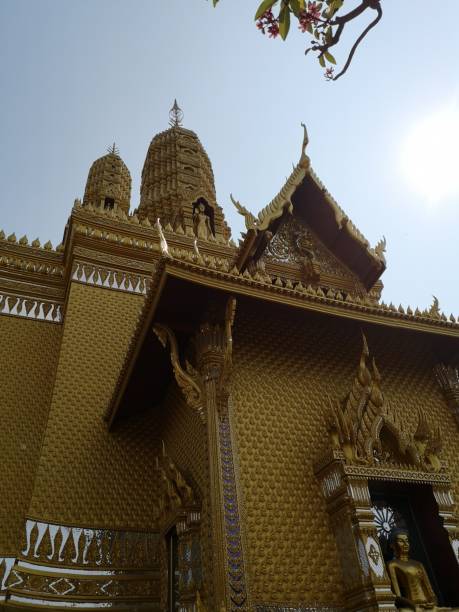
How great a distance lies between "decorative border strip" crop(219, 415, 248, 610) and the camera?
3.86 metres

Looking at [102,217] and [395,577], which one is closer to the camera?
[395,577]

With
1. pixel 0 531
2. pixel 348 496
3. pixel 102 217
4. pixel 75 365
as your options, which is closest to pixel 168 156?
pixel 102 217

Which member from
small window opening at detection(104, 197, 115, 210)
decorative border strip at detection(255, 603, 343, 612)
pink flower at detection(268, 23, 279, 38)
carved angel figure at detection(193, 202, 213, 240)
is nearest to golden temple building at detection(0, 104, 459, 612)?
decorative border strip at detection(255, 603, 343, 612)

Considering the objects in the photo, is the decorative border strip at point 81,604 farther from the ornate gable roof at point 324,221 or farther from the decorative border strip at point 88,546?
the ornate gable roof at point 324,221

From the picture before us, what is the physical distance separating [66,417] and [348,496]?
384 cm

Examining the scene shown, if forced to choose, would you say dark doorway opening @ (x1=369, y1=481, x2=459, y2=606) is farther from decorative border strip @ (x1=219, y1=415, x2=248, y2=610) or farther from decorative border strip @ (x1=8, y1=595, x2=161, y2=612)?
decorative border strip @ (x1=8, y1=595, x2=161, y2=612)

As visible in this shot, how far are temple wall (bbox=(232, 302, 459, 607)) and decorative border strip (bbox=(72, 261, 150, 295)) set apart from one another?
3.78 metres

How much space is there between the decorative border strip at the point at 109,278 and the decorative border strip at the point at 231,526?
15.3 ft

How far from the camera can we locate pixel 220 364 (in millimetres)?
5074

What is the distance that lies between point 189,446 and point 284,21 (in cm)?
406

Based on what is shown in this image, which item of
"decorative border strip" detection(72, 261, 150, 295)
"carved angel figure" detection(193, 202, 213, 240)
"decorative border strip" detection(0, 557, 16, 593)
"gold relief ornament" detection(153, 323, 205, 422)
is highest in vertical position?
"carved angel figure" detection(193, 202, 213, 240)

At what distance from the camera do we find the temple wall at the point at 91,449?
243 inches

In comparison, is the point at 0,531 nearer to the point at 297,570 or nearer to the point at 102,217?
the point at 297,570

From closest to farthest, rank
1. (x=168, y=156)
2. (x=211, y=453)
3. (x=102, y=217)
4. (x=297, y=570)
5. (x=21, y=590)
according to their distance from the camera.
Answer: (x=297, y=570) < (x=211, y=453) < (x=21, y=590) < (x=102, y=217) < (x=168, y=156)
